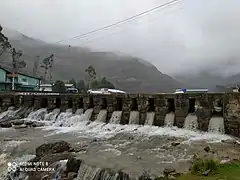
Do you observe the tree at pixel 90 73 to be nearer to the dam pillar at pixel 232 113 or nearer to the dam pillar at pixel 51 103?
the dam pillar at pixel 51 103

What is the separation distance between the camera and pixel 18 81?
192 ft

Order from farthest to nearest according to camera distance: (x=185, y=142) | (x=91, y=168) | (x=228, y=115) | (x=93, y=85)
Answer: (x=93, y=85), (x=228, y=115), (x=185, y=142), (x=91, y=168)

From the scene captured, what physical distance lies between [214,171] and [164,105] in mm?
12612

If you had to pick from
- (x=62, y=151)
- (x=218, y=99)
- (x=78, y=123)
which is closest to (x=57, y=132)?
(x=78, y=123)

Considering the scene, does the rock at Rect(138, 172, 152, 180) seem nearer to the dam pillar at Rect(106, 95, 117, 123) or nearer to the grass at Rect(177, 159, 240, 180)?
the grass at Rect(177, 159, 240, 180)

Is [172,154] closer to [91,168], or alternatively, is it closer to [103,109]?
[91,168]

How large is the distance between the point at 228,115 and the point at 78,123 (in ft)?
41.8

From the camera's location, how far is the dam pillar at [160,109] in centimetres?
2338

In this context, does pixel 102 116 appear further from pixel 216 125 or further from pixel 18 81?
pixel 18 81

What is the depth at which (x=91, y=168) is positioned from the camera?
1245 cm

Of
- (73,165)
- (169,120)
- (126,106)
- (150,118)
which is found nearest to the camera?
(73,165)

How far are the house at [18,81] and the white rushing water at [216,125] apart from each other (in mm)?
41733

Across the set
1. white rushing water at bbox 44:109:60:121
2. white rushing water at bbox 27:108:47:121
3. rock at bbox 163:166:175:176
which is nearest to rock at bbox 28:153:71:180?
rock at bbox 163:166:175:176

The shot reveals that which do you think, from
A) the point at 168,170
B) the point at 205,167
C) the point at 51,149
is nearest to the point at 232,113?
the point at 205,167
